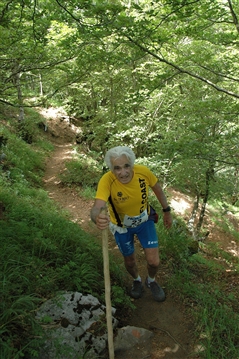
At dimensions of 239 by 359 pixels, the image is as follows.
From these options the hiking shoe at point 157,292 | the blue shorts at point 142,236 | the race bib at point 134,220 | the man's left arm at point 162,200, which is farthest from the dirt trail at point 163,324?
the race bib at point 134,220

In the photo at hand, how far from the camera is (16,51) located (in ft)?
15.9

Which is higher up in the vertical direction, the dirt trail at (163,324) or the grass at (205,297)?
the grass at (205,297)

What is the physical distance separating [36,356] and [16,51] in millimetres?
5050

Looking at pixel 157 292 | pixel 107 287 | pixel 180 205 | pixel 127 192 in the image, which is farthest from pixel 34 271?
pixel 180 205

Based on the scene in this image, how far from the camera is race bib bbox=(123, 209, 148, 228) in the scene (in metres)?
3.36

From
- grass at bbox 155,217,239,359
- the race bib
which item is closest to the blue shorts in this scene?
the race bib

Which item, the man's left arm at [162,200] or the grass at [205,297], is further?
the man's left arm at [162,200]

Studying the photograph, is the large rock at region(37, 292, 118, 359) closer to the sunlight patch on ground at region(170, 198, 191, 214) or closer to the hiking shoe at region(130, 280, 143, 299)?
the hiking shoe at region(130, 280, 143, 299)

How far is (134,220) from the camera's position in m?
3.38

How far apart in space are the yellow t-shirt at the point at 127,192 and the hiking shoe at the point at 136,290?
130cm

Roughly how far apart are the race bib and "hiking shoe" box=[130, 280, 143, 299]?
120 cm

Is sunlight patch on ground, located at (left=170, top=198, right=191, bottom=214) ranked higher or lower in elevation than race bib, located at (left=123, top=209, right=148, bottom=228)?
lower

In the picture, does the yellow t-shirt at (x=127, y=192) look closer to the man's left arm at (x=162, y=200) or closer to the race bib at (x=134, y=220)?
the race bib at (x=134, y=220)

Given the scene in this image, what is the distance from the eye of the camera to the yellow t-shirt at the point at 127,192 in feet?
10.5
